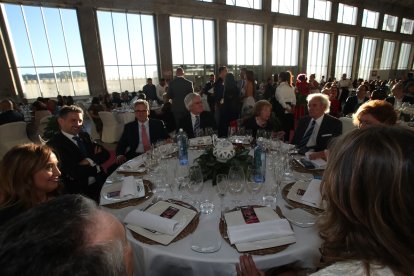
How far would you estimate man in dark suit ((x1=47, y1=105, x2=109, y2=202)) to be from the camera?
258cm

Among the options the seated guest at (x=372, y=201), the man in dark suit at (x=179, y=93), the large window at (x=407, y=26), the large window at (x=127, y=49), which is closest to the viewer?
the seated guest at (x=372, y=201)

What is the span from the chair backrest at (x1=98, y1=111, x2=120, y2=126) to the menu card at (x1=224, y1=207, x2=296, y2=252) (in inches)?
212

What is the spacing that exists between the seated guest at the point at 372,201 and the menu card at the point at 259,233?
367mm

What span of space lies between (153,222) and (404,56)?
30586mm

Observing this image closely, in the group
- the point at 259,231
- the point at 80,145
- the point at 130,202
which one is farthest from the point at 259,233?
the point at 80,145

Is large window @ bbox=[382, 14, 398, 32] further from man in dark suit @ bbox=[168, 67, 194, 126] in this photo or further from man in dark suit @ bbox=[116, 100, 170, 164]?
man in dark suit @ bbox=[116, 100, 170, 164]

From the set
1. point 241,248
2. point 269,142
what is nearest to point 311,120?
point 269,142

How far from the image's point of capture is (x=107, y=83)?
35.2 ft

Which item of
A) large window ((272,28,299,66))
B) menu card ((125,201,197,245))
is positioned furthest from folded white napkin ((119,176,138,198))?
large window ((272,28,299,66))

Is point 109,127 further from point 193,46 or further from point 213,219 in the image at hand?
point 193,46

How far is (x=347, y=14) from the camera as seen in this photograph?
17.5m

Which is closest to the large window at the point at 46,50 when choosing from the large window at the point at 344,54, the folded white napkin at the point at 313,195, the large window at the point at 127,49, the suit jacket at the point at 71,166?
the large window at the point at 127,49

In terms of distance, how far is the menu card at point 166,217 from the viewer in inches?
53.7

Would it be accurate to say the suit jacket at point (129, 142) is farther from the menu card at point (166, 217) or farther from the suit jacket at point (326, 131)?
the suit jacket at point (326, 131)
